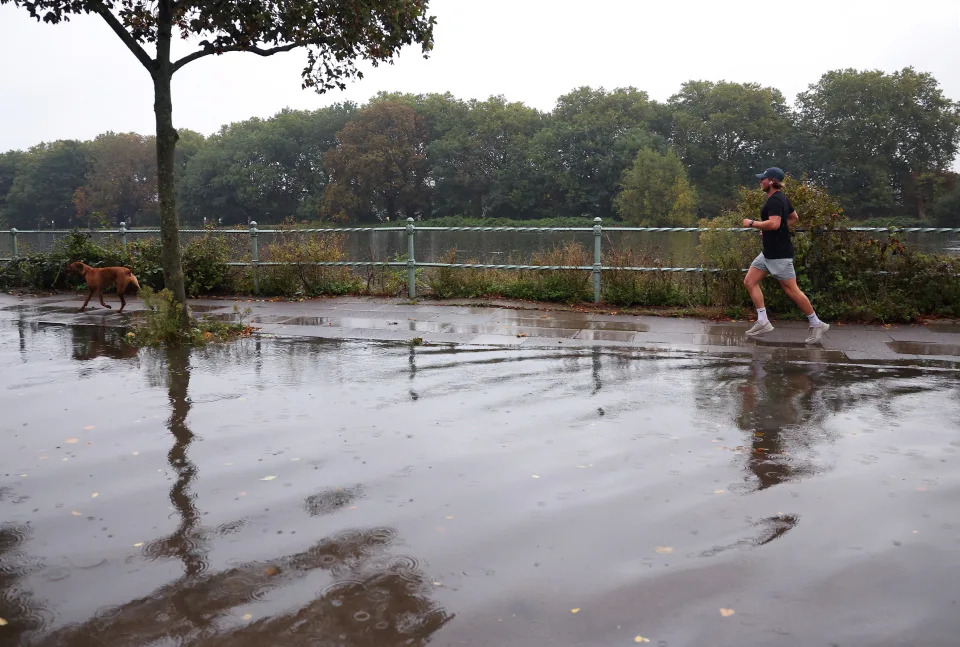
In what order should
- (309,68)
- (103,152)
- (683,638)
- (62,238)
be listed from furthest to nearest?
1. (103,152)
2. (62,238)
3. (309,68)
4. (683,638)

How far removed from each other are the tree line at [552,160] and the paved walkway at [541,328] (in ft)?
211

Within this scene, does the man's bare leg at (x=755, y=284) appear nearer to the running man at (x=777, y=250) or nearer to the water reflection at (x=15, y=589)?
the running man at (x=777, y=250)

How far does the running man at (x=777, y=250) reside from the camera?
10195mm

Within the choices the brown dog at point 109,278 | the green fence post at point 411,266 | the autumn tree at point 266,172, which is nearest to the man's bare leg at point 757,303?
the green fence post at point 411,266

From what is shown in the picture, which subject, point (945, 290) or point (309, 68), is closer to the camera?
point (945, 290)

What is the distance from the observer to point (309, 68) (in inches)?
510

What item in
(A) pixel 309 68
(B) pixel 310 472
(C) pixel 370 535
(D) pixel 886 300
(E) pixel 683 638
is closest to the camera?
(E) pixel 683 638

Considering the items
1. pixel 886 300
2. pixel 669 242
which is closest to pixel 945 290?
pixel 886 300

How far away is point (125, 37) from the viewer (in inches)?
432

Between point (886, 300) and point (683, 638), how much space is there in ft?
30.8

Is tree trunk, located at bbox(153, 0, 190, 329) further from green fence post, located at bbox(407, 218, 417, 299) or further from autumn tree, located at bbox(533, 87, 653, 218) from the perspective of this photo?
autumn tree, located at bbox(533, 87, 653, 218)

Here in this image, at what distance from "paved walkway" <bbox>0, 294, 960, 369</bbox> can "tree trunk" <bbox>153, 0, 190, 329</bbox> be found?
1455 mm

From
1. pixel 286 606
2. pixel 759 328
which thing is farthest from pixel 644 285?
pixel 286 606

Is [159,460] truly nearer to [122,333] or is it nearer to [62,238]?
[122,333]
